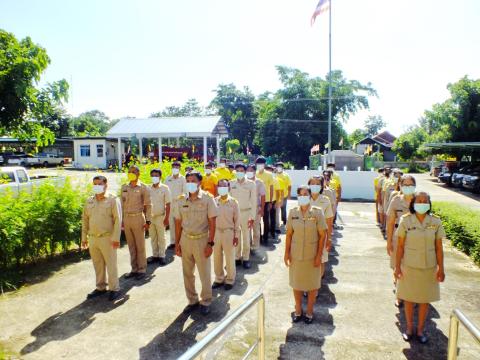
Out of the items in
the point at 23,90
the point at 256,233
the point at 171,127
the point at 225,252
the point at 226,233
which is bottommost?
the point at 256,233

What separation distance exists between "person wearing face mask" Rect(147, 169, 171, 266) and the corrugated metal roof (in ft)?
Result: 55.6

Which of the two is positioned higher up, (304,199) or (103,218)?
(304,199)

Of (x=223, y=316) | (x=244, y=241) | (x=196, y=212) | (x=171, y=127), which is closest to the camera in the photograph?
(x=223, y=316)

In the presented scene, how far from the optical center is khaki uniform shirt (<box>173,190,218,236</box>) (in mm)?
4848

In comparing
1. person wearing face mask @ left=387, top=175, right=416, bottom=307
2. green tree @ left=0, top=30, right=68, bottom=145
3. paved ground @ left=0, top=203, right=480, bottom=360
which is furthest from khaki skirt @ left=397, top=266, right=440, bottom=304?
green tree @ left=0, top=30, right=68, bottom=145

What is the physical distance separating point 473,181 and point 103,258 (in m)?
21.0

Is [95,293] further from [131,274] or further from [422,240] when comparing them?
[422,240]

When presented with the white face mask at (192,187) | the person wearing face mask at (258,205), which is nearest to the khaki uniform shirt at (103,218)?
the white face mask at (192,187)

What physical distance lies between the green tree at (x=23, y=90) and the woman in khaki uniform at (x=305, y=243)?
5.71m

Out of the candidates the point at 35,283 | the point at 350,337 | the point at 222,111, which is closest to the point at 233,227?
the point at 350,337

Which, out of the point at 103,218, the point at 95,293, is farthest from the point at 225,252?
the point at 95,293

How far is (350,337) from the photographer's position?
418 cm

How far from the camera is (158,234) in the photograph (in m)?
7.02

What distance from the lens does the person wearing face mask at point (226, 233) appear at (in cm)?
568
